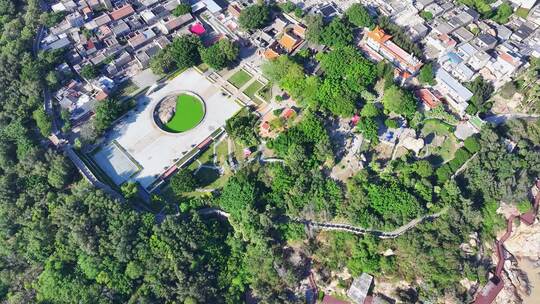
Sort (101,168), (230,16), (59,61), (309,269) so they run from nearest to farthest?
1. (309,269)
2. (101,168)
3. (59,61)
4. (230,16)

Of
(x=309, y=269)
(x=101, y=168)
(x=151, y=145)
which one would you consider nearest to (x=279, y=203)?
(x=309, y=269)

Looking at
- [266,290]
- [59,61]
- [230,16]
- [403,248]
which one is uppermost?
[230,16]

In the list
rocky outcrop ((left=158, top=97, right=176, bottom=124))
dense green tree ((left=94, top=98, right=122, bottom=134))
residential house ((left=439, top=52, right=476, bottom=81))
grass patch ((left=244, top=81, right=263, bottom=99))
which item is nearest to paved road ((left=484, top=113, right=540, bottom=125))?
residential house ((left=439, top=52, right=476, bottom=81))

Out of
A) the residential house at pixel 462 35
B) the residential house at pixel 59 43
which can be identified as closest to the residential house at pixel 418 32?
the residential house at pixel 462 35

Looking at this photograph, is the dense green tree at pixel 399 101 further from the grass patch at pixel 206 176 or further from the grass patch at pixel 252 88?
the grass patch at pixel 206 176

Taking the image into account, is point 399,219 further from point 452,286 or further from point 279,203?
point 279,203

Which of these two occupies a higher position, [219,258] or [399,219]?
[399,219]

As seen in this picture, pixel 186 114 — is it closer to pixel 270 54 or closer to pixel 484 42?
pixel 270 54

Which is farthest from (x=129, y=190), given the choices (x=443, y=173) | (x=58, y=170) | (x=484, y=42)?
(x=484, y=42)
